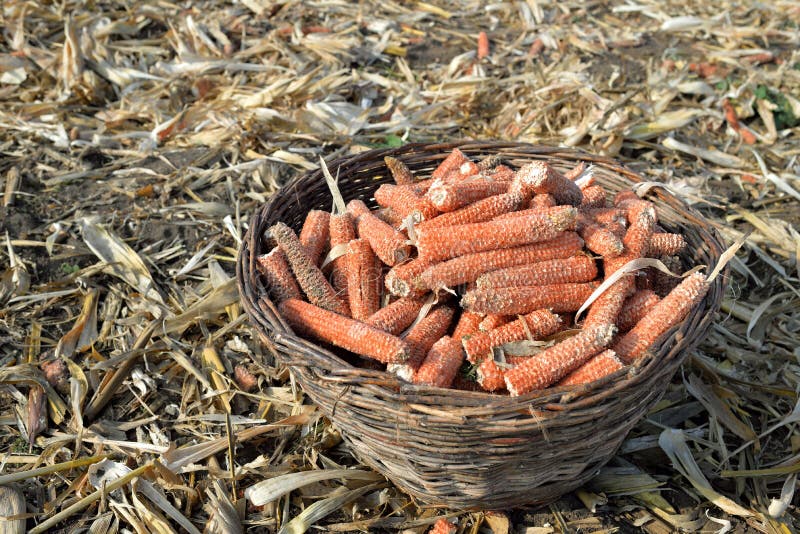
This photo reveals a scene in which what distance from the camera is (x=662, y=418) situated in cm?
362

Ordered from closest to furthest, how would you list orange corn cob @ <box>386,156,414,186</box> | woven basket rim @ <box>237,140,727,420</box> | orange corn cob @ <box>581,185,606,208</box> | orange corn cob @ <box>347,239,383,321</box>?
woven basket rim @ <box>237,140,727,420</box> → orange corn cob @ <box>347,239,383,321</box> → orange corn cob @ <box>581,185,606,208</box> → orange corn cob @ <box>386,156,414,186</box>

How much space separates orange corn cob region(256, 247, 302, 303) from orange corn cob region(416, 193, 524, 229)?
68 centimetres

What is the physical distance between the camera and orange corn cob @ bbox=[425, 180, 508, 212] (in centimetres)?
313

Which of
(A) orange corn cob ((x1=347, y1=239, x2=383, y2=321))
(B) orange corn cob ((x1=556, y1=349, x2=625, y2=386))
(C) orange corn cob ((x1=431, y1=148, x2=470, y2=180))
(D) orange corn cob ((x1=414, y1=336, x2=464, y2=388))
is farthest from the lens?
(C) orange corn cob ((x1=431, y1=148, x2=470, y2=180))

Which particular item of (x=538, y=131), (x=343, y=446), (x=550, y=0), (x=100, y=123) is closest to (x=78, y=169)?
(x=100, y=123)

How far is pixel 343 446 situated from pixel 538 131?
345 centimetres

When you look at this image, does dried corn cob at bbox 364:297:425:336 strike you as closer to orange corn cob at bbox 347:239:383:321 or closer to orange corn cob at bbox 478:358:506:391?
orange corn cob at bbox 347:239:383:321

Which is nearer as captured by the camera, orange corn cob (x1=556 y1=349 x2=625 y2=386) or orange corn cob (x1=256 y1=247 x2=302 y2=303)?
orange corn cob (x1=556 y1=349 x2=625 y2=386)

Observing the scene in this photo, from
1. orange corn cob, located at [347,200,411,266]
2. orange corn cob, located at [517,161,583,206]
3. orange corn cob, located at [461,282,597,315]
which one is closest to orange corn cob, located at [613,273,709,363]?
orange corn cob, located at [461,282,597,315]

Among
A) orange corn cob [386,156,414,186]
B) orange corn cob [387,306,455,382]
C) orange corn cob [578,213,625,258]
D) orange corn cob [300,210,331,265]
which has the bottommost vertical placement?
orange corn cob [387,306,455,382]

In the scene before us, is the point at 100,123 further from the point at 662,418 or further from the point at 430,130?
the point at 662,418

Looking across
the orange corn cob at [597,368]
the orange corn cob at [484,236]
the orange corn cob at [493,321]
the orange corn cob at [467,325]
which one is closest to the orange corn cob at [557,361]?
the orange corn cob at [597,368]

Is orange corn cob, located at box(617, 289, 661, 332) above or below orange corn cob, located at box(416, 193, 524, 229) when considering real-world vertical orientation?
below

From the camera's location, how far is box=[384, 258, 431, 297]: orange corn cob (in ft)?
10.0
